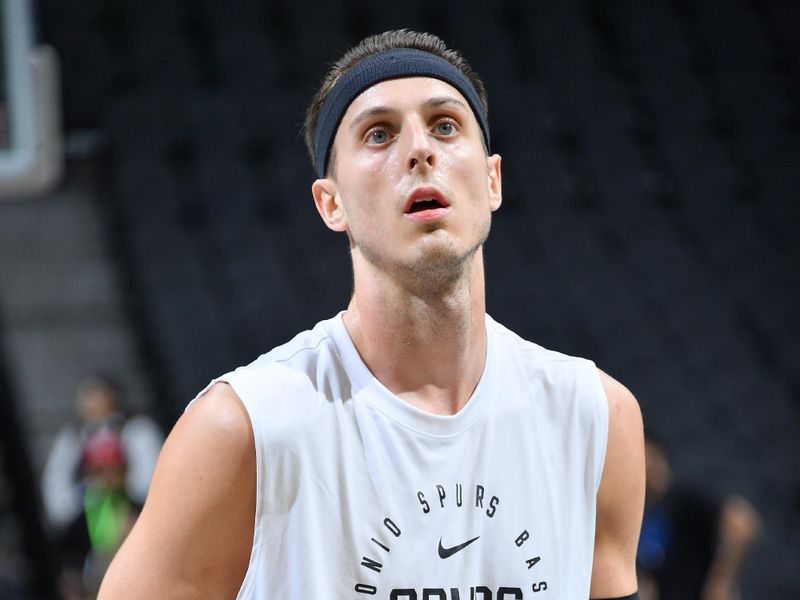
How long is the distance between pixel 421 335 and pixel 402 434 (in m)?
0.19

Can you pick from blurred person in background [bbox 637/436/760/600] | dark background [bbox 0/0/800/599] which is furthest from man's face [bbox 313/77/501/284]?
dark background [bbox 0/0/800/599]

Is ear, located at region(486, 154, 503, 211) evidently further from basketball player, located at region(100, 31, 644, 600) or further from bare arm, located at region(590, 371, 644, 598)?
bare arm, located at region(590, 371, 644, 598)

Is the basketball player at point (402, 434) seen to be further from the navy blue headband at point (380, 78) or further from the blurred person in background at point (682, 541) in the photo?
the blurred person in background at point (682, 541)

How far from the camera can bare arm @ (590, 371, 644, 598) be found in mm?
2184

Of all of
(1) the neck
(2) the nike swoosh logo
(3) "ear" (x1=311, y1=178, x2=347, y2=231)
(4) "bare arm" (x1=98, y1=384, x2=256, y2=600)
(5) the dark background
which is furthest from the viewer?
(5) the dark background

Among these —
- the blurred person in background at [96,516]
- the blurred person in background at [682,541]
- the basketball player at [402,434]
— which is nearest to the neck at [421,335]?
the basketball player at [402,434]

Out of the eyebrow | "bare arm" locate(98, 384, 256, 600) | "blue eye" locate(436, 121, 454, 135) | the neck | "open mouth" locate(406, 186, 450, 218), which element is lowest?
"bare arm" locate(98, 384, 256, 600)

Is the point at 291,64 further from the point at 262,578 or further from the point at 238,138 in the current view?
the point at 262,578

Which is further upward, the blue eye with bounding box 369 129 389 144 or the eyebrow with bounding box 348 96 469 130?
the eyebrow with bounding box 348 96 469 130

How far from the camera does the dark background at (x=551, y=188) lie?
801cm

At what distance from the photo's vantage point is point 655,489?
18.4 ft

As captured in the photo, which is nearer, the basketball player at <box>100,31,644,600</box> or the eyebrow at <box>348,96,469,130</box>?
the basketball player at <box>100,31,644,600</box>

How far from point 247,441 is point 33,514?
4831mm

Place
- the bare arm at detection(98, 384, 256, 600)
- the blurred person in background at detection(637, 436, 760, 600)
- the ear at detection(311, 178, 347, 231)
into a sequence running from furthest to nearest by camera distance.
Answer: the blurred person in background at detection(637, 436, 760, 600) < the ear at detection(311, 178, 347, 231) < the bare arm at detection(98, 384, 256, 600)
